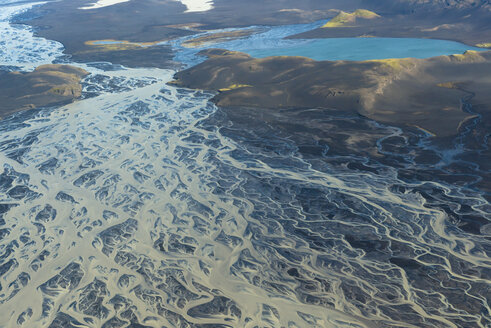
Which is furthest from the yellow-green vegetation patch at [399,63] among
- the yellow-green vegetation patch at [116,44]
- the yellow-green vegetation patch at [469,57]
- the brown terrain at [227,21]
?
the yellow-green vegetation patch at [116,44]

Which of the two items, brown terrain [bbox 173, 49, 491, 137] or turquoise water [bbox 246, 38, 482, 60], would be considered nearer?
brown terrain [bbox 173, 49, 491, 137]

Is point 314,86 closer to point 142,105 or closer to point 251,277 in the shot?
point 142,105

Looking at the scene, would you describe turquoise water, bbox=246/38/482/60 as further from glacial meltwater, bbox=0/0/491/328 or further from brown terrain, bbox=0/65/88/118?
brown terrain, bbox=0/65/88/118

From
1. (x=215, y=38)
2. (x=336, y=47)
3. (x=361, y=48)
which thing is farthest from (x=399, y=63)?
(x=215, y=38)

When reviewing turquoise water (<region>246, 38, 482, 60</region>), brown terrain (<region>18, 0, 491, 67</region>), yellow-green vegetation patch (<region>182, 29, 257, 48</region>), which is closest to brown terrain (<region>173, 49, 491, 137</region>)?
turquoise water (<region>246, 38, 482, 60</region>)

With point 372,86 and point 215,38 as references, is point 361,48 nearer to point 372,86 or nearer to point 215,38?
point 372,86


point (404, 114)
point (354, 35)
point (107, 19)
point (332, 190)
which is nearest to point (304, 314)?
point (332, 190)
